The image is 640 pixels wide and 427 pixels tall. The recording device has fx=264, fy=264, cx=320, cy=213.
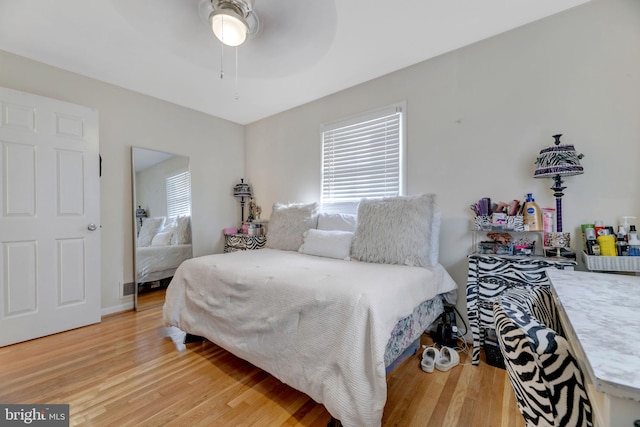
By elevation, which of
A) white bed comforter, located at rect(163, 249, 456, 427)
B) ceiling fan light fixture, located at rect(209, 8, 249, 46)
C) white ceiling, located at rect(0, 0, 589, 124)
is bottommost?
white bed comforter, located at rect(163, 249, 456, 427)

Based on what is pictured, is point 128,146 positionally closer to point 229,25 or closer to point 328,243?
point 229,25

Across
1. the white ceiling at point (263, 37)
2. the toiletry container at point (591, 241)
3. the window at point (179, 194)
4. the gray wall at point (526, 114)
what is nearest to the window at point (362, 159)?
the gray wall at point (526, 114)

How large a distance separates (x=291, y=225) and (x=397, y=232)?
1279 millimetres

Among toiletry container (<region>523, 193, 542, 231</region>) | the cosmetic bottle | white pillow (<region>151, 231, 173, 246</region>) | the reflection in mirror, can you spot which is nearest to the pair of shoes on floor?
toiletry container (<region>523, 193, 542, 231</region>)

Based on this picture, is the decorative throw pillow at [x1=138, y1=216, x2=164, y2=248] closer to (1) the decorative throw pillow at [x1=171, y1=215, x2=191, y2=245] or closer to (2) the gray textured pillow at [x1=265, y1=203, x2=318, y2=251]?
(1) the decorative throw pillow at [x1=171, y1=215, x2=191, y2=245]

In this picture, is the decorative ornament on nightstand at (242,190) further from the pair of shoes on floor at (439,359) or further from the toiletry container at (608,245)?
the toiletry container at (608,245)

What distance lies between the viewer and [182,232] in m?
3.54

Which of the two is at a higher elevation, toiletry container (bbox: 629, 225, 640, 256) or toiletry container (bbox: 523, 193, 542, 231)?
toiletry container (bbox: 523, 193, 542, 231)

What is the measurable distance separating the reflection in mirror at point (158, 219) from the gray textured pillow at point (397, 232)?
8.06ft

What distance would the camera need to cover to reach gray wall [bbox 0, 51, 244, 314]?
260 centimetres

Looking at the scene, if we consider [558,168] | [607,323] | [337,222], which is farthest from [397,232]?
[607,323]

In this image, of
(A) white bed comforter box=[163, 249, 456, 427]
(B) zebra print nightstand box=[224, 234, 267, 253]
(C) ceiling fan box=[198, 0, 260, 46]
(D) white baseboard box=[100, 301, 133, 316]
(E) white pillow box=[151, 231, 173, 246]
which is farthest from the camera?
(B) zebra print nightstand box=[224, 234, 267, 253]

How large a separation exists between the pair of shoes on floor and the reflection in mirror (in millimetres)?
3046

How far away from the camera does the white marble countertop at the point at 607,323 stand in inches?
17.9
